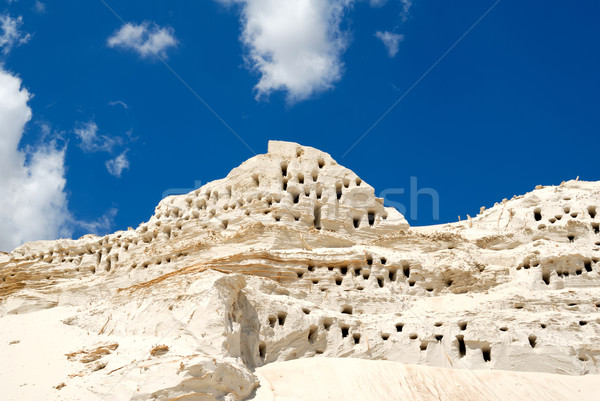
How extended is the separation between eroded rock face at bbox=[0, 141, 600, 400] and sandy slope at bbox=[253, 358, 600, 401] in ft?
2.54

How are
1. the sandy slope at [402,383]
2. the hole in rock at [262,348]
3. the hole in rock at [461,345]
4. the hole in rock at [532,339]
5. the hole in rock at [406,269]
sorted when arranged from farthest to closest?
1. the hole in rock at [406,269]
2. the hole in rock at [461,345]
3. the hole in rock at [532,339]
4. the hole in rock at [262,348]
5. the sandy slope at [402,383]

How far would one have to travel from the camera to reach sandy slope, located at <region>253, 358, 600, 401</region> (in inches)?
960

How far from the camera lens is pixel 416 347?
27.8 metres

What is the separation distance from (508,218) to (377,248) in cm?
902

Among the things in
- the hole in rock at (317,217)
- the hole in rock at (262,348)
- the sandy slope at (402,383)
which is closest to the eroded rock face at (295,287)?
the hole in rock at (262,348)

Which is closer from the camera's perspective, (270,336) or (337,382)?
(337,382)

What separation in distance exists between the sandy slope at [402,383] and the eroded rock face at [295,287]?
77 cm

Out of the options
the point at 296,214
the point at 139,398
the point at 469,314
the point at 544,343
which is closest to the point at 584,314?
the point at 544,343

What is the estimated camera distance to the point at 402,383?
25.5m

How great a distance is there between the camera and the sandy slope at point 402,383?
24391 millimetres

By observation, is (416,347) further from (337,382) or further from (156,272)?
(156,272)

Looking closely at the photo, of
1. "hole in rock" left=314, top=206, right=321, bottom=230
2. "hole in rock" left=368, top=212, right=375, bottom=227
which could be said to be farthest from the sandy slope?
"hole in rock" left=368, top=212, right=375, bottom=227

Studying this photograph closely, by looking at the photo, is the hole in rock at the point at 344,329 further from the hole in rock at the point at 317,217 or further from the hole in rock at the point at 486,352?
the hole in rock at the point at 317,217

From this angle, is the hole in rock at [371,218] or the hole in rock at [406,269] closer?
the hole in rock at [406,269]
